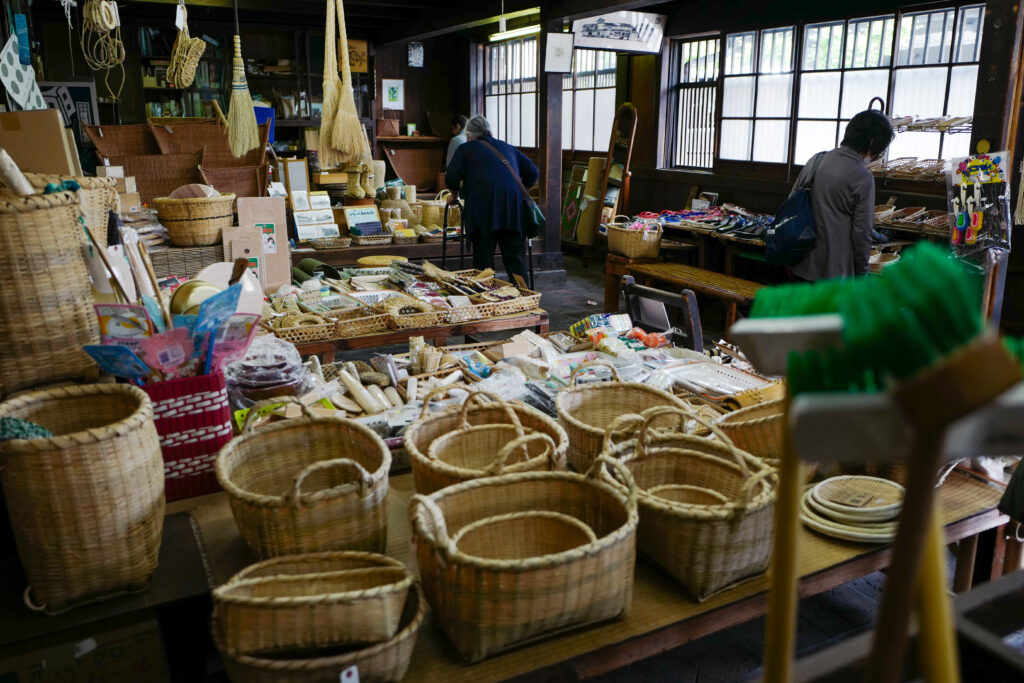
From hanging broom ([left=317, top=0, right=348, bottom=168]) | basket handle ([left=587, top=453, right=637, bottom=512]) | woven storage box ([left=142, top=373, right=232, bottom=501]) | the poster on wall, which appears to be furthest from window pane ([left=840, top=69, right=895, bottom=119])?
woven storage box ([left=142, top=373, right=232, bottom=501])

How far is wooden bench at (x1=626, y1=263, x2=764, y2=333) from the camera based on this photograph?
215 inches

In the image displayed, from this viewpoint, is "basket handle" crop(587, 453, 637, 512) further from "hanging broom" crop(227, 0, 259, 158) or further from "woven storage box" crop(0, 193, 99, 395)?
"hanging broom" crop(227, 0, 259, 158)

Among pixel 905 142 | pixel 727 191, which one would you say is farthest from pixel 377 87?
pixel 905 142

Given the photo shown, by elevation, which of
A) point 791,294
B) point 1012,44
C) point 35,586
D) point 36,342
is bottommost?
point 35,586

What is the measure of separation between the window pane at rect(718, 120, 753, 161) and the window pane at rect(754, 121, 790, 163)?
4.4 inches

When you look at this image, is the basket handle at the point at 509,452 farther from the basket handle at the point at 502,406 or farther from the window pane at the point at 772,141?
the window pane at the point at 772,141

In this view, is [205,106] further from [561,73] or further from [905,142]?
[905,142]

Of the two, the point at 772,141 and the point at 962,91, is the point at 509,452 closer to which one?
the point at 962,91

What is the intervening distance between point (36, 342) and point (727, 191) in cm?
734

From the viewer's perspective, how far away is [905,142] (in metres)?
6.42

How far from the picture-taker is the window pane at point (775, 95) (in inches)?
293

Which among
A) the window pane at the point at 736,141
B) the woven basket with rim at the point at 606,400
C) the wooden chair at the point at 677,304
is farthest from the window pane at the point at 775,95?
the woven basket with rim at the point at 606,400

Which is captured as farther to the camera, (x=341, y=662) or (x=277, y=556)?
(x=277, y=556)

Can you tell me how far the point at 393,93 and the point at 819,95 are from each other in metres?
7.45
